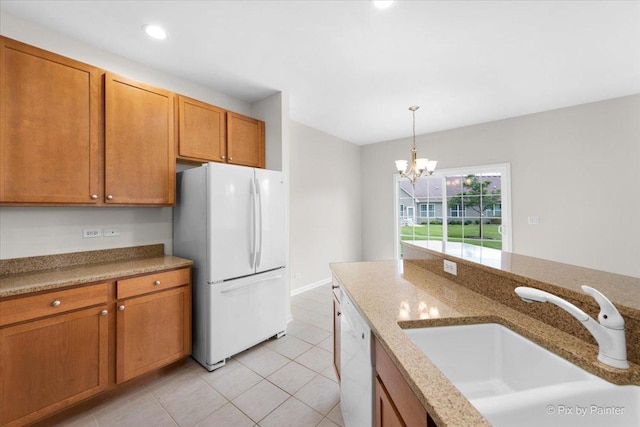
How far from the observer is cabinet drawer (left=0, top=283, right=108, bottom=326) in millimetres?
1427

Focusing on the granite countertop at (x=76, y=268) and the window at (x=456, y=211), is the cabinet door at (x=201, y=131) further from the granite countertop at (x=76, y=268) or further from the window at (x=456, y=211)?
the window at (x=456, y=211)

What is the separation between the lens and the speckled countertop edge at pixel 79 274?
1.49m

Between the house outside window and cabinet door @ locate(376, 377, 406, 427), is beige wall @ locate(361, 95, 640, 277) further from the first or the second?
cabinet door @ locate(376, 377, 406, 427)

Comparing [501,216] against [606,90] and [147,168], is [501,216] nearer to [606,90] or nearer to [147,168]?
[606,90]

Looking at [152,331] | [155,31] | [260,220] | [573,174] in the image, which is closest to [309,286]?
[260,220]

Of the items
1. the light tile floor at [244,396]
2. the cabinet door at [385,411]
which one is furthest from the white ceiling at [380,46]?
the light tile floor at [244,396]

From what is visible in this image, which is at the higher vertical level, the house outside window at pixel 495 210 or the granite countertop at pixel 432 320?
the house outside window at pixel 495 210

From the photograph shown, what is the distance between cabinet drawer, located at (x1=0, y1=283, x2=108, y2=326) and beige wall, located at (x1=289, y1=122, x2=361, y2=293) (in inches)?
98.2

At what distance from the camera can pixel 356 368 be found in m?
1.21

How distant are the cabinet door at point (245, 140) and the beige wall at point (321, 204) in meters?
0.96

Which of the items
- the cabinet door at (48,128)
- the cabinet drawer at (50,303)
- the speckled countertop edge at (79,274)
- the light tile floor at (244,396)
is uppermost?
the cabinet door at (48,128)

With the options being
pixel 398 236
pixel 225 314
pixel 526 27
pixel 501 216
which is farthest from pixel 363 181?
pixel 225 314

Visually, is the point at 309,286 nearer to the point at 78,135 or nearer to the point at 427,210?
the point at 427,210

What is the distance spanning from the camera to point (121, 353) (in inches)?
71.2
